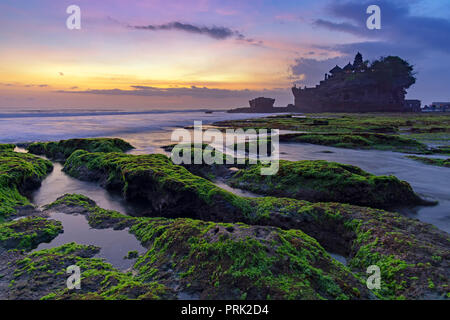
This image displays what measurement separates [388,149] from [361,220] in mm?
15381

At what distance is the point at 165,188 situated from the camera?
7477 mm

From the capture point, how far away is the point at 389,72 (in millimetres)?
99688

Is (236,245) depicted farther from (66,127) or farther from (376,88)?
(376,88)

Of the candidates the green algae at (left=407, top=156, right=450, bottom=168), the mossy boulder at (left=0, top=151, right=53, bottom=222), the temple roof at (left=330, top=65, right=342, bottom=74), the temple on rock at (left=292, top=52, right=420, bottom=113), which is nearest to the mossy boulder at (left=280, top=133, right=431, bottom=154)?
the green algae at (left=407, top=156, right=450, bottom=168)

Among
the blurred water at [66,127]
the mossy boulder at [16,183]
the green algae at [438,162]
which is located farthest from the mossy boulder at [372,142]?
the blurred water at [66,127]

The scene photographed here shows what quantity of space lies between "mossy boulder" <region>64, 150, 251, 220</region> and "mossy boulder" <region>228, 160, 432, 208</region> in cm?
247

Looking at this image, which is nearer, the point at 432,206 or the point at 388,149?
the point at 432,206

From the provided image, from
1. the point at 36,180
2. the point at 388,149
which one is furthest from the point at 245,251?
the point at 388,149

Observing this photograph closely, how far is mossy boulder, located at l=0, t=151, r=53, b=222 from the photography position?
22.0 ft

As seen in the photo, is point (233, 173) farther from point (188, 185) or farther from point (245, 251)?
point (245, 251)

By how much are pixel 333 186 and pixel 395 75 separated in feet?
389

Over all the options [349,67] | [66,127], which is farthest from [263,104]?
[66,127]

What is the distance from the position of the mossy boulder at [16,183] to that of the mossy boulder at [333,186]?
702cm

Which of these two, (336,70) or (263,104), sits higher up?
(336,70)
